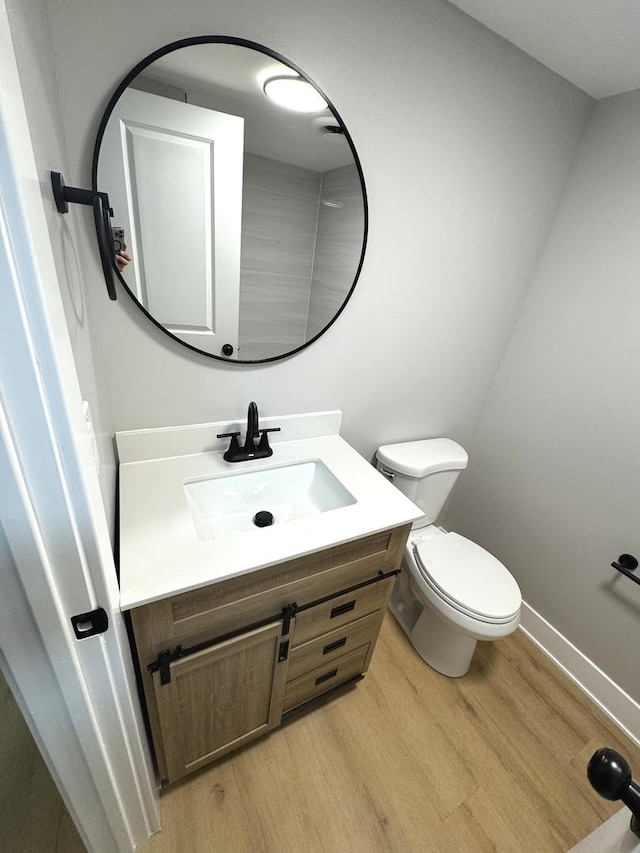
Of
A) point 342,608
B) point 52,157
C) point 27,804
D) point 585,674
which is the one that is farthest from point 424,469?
point 27,804

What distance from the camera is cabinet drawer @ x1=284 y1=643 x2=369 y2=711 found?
1141 mm

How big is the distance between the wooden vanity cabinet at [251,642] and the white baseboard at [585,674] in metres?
0.97

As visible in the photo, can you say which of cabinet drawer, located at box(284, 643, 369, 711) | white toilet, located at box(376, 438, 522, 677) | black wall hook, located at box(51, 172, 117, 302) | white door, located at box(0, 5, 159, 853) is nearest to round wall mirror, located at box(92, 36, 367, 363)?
black wall hook, located at box(51, 172, 117, 302)

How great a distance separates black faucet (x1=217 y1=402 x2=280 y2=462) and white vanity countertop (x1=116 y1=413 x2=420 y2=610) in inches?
0.8

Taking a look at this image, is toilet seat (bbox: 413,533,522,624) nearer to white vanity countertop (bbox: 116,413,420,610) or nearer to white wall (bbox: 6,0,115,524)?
white vanity countertop (bbox: 116,413,420,610)

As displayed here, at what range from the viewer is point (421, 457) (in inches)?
59.8

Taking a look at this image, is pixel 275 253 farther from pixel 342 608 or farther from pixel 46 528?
pixel 342 608

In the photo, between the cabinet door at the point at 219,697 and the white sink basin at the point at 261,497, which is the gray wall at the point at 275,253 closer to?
the white sink basin at the point at 261,497

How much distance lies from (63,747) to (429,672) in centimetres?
134

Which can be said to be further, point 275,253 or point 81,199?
point 275,253

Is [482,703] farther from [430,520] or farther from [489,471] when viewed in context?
[489,471]

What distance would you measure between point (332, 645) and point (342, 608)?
17cm

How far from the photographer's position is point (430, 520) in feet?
5.28


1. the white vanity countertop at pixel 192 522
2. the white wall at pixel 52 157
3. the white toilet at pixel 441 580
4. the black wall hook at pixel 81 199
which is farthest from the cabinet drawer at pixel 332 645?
the black wall hook at pixel 81 199
